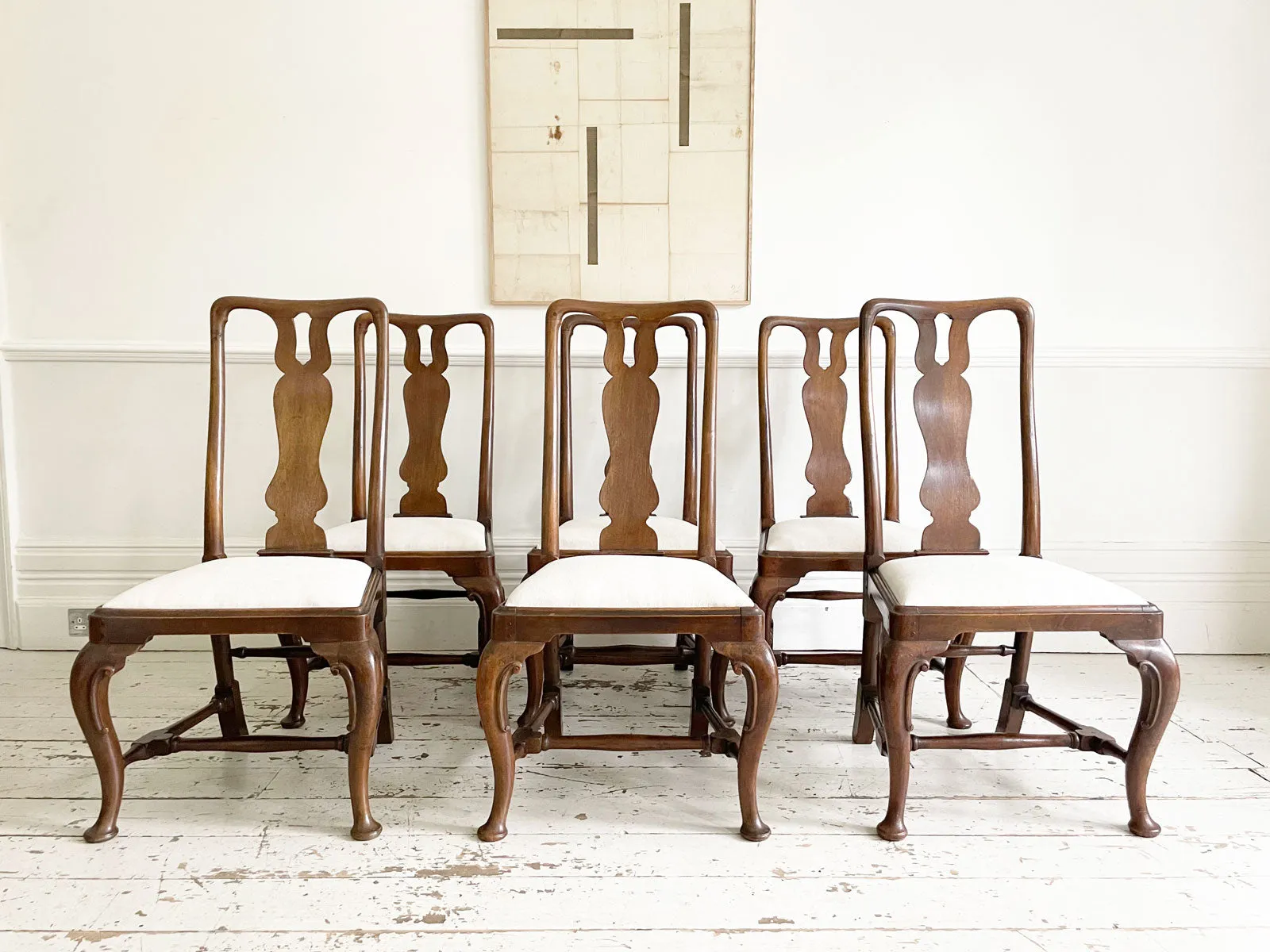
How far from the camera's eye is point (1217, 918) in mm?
1503

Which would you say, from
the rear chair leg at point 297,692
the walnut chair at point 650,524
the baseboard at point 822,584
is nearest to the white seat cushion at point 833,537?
the walnut chair at point 650,524

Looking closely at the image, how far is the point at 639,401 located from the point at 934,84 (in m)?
1.78

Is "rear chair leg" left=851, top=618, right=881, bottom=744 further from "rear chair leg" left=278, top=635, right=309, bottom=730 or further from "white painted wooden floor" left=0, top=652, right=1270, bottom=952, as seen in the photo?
"rear chair leg" left=278, top=635, right=309, bottom=730

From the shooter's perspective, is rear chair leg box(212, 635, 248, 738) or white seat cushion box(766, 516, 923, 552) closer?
rear chair leg box(212, 635, 248, 738)

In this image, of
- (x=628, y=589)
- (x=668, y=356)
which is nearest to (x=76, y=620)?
(x=668, y=356)

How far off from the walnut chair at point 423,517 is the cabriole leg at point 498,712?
1.70 ft

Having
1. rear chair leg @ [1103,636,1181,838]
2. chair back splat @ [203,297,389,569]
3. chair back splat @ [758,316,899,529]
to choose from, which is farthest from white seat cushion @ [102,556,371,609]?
rear chair leg @ [1103,636,1181,838]

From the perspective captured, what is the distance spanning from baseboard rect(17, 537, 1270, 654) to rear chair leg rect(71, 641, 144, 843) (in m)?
1.31

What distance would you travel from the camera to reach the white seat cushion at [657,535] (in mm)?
2281

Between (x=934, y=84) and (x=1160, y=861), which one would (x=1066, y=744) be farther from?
(x=934, y=84)

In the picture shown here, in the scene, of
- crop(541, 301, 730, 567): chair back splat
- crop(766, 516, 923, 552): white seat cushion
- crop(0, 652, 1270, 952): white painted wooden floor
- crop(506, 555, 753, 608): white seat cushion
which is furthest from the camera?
crop(766, 516, 923, 552): white seat cushion

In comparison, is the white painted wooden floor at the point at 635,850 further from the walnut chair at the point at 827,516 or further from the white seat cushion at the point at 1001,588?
the white seat cushion at the point at 1001,588

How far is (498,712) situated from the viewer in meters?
1.76

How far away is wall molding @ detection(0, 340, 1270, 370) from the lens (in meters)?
2.99
